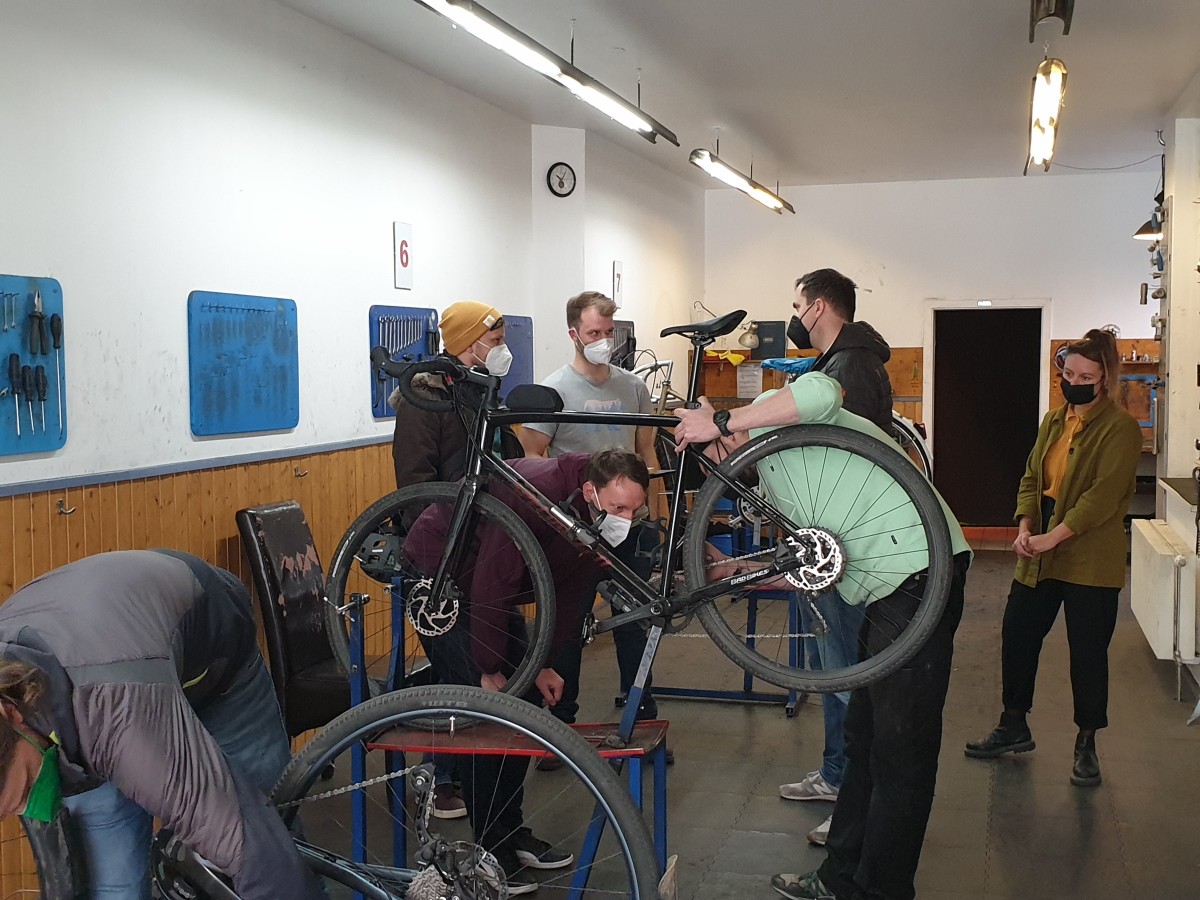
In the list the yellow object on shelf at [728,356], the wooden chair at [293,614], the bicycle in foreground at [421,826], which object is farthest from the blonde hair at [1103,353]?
the yellow object on shelf at [728,356]

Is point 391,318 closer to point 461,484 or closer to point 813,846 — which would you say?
point 461,484

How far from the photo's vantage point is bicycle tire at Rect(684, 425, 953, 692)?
2.33 m

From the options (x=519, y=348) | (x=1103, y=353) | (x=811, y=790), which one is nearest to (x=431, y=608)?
(x=811, y=790)

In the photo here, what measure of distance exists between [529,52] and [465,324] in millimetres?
1266

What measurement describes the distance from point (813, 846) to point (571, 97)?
4178mm

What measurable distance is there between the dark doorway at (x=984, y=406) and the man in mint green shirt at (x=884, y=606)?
7.72 m

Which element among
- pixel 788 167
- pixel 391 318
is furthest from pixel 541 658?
pixel 788 167

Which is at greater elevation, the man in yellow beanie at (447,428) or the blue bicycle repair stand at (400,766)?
the man in yellow beanie at (447,428)

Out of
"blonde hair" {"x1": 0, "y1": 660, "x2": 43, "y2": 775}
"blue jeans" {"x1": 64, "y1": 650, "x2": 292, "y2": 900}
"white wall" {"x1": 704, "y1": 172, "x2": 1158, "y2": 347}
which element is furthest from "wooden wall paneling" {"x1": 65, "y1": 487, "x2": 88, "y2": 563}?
"white wall" {"x1": 704, "y1": 172, "x2": 1158, "y2": 347}

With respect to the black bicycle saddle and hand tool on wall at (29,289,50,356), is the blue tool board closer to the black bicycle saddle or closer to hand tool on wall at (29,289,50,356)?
hand tool on wall at (29,289,50,356)

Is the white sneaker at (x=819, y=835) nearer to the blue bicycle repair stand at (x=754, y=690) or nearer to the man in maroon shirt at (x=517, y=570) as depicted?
the man in maroon shirt at (x=517, y=570)

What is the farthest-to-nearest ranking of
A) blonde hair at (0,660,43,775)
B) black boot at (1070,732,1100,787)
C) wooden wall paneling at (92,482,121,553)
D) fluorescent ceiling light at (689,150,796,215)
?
1. fluorescent ceiling light at (689,150,796,215)
2. black boot at (1070,732,1100,787)
3. wooden wall paneling at (92,482,121,553)
4. blonde hair at (0,660,43,775)

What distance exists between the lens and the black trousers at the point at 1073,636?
151 inches

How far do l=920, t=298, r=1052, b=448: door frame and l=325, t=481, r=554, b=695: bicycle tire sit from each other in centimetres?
723
